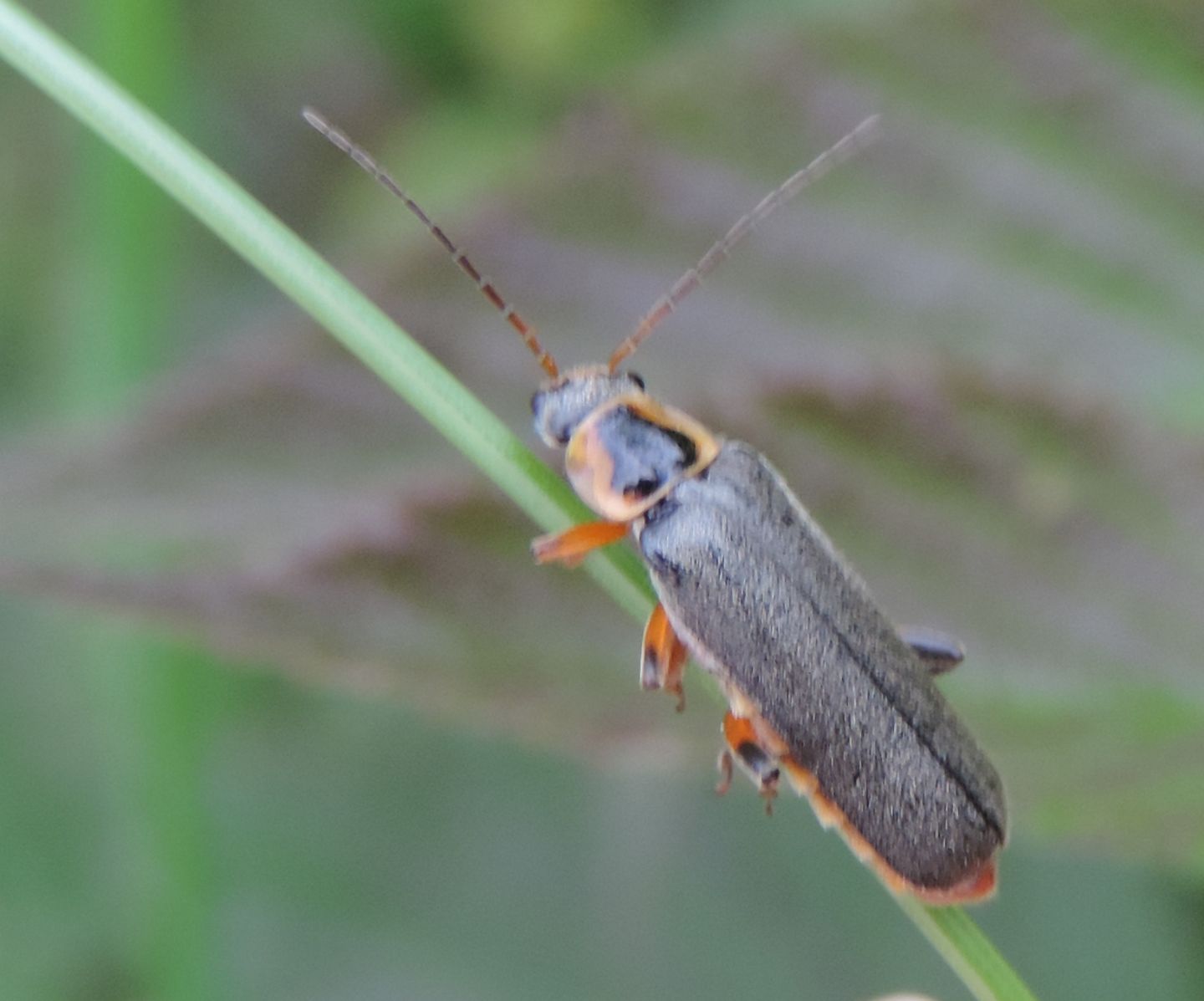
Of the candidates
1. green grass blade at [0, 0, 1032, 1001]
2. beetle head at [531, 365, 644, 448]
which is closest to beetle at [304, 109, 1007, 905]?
beetle head at [531, 365, 644, 448]

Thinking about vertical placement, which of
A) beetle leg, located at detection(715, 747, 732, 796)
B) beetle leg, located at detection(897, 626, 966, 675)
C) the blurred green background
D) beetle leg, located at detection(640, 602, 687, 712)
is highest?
the blurred green background

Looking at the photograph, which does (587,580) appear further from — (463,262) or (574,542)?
(463,262)

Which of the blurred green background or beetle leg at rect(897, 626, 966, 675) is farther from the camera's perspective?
beetle leg at rect(897, 626, 966, 675)

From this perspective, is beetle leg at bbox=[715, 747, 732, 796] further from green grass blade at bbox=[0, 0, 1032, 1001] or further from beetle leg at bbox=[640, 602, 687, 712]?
green grass blade at bbox=[0, 0, 1032, 1001]

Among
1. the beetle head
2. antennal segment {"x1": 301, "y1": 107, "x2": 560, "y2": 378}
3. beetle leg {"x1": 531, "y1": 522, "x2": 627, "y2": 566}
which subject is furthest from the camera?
the beetle head

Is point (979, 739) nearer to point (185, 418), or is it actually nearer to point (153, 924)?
point (185, 418)

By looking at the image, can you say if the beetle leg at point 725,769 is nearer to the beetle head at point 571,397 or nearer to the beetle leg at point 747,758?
the beetle leg at point 747,758

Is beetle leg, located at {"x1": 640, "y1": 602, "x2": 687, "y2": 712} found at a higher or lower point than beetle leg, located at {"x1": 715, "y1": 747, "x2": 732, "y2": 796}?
higher
